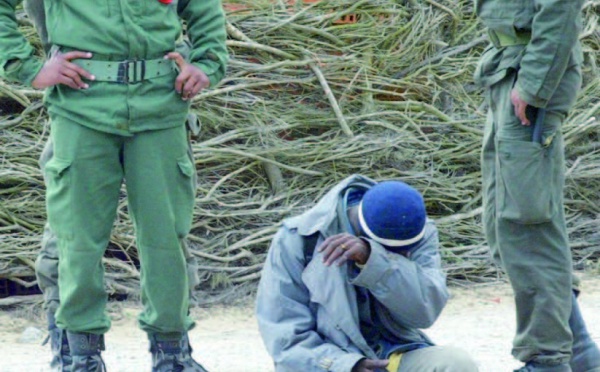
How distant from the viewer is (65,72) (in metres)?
4.06

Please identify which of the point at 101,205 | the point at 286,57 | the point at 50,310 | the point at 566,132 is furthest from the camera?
the point at 566,132

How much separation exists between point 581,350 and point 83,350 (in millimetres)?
1876

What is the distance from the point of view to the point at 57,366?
444 centimetres

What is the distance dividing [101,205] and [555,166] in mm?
1659

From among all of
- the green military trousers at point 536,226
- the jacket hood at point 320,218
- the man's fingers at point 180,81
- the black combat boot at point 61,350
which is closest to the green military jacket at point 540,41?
the green military trousers at point 536,226

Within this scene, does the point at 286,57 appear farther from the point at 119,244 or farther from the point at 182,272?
the point at 182,272

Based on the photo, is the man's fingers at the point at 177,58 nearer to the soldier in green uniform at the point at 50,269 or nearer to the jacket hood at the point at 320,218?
the soldier in green uniform at the point at 50,269

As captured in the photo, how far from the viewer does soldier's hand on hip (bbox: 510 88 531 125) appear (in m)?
4.17

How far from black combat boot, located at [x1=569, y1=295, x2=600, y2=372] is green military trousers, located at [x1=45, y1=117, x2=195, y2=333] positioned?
1493 millimetres

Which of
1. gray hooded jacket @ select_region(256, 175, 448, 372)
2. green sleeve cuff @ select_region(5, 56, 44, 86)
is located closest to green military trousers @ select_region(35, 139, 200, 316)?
green sleeve cuff @ select_region(5, 56, 44, 86)

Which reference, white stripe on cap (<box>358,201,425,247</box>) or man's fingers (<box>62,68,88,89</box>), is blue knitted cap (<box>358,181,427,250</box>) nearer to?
white stripe on cap (<box>358,201,425,247</box>)

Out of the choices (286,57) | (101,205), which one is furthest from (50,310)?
(286,57)

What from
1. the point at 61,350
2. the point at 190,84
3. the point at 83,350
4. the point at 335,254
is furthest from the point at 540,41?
the point at 61,350

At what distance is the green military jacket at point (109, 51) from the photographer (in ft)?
13.4
